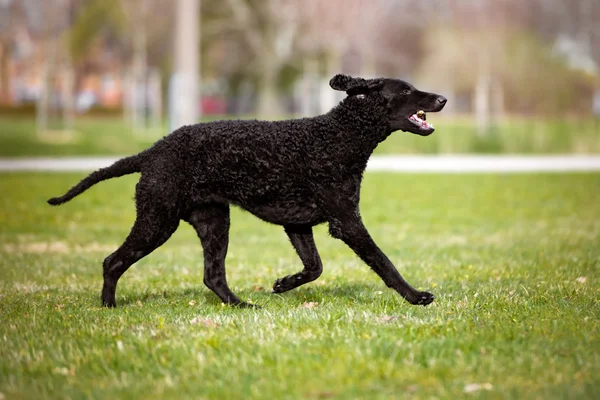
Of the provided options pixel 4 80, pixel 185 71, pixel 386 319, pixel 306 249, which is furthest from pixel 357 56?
pixel 386 319

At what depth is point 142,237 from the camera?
19.0 feet

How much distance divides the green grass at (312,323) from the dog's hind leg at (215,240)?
169 millimetres

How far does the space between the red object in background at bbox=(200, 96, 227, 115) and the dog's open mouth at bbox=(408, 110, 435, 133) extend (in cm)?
5705

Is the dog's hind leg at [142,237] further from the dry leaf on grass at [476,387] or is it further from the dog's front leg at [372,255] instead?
the dry leaf on grass at [476,387]

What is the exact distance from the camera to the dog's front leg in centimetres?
552

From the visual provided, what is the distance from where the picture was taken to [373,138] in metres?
5.66

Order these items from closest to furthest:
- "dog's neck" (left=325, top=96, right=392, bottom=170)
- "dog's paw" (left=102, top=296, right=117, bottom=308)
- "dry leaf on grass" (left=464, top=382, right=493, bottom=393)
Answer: "dry leaf on grass" (left=464, top=382, right=493, bottom=393) → "dog's neck" (left=325, top=96, right=392, bottom=170) → "dog's paw" (left=102, top=296, right=117, bottom=308)

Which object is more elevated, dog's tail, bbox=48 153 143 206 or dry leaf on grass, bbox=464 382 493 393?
dog's tail, bbox=48 153 143 206

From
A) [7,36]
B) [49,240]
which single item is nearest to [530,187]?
[49,240]

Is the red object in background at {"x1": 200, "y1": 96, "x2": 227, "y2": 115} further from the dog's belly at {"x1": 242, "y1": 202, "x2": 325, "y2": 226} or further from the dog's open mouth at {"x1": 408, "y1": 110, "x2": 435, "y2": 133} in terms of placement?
the dog's open mouth at {"x1": 408, "y1": 110, "x2": 435, "y2": 133}

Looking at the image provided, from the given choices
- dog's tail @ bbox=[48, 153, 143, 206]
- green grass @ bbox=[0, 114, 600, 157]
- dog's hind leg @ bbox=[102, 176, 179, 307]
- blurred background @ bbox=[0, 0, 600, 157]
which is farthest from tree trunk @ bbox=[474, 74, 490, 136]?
dog's hind leg @ bbox=[102, 176, 179, 307]

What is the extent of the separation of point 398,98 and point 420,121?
0.21 m

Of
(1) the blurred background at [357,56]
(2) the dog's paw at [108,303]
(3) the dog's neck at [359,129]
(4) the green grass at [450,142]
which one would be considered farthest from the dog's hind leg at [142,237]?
(1) the blurred background at [357,56]

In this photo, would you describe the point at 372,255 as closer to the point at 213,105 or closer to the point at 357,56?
the point at 357,56
